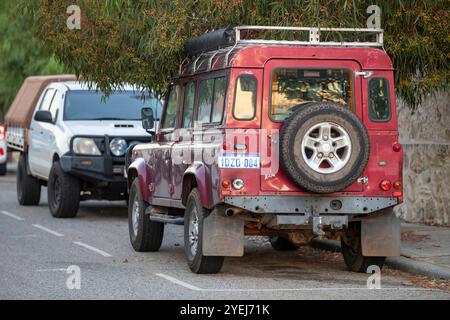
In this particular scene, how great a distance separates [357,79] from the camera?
12.8 meters

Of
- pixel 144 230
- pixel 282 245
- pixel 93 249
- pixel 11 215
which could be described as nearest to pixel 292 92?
pixel 144 230

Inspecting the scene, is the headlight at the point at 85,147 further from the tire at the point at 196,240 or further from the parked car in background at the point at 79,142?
the tire at the point at 196,240

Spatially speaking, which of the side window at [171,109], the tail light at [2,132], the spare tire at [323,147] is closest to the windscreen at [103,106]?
the side window at [171,109]

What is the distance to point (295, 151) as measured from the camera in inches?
477

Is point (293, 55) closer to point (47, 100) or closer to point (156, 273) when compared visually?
point (156, 273)

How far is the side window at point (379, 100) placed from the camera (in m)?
12.9

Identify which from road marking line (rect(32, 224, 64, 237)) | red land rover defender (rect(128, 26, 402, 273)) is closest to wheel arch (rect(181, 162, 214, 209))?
red land rover defender (rect(128, 26, 402, 273))

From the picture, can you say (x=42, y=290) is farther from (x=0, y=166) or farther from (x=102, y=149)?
(x=0, y=166)

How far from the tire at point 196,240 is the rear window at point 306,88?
128 centimetres

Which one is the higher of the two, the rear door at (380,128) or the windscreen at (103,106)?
the windscreen at (103,106)

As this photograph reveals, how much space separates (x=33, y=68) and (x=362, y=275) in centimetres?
2604

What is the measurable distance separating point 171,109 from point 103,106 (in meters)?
6.34

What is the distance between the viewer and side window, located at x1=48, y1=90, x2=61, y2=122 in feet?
70.7

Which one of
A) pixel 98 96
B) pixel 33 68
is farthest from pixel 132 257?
pixel 33 68
